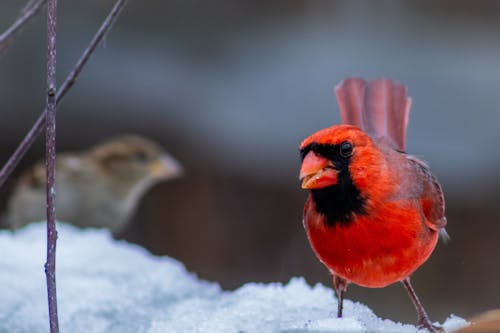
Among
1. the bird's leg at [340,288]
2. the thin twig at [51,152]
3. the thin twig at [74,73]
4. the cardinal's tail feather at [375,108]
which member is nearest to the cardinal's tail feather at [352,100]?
the cardinal's tail feather at [375,108]

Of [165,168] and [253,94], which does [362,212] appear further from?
[253,94]

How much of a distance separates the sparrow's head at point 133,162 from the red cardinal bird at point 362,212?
6.34 feet

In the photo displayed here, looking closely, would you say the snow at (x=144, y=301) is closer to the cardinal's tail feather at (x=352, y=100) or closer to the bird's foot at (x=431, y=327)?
the bird's foot at (x=431, y=327)

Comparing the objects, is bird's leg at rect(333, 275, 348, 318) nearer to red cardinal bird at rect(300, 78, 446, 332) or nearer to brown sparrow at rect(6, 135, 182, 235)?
red cardinal bird at rect(300, 78, 446, 332)

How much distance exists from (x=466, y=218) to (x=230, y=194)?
41.9 inches

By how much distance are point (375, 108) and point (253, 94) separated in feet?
7.47

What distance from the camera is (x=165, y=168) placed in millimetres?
3418

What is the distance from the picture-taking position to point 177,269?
6.37 feet

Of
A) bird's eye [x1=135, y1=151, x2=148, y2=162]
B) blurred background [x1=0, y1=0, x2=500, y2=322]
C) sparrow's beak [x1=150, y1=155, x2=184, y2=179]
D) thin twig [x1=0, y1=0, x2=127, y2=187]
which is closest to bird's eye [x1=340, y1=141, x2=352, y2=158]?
thin twig [x1=0, y1=0, x2=127, y2=187]

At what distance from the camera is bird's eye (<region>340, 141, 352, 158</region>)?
143cm

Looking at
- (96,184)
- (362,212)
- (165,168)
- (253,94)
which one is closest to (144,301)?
(362,212)

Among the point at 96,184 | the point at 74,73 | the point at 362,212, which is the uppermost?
the point at 74,73

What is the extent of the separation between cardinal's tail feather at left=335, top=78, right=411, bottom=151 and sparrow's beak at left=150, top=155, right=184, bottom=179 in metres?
1.59

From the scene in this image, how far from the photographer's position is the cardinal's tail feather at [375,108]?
187 cm
